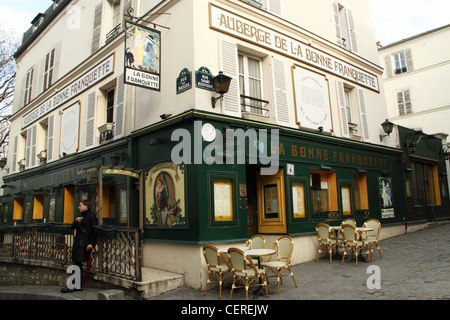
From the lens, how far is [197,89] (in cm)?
716

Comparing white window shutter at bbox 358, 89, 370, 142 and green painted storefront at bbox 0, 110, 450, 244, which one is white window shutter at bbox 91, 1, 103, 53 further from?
white window shutter at bbox 358, 89, 370, 142

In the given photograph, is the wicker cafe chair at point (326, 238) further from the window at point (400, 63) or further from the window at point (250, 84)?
the window at point (400, 63)

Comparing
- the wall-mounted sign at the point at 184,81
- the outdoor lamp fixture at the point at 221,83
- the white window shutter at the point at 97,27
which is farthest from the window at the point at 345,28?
the white window shutter at the point at 97,27

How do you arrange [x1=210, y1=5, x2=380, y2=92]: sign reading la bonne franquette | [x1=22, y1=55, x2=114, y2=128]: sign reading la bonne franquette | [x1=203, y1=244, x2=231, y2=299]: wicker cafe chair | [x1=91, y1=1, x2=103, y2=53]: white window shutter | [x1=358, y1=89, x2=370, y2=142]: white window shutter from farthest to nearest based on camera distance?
[x1=358, y1=89, x2=370, y2=142]: white window shutter → [x1=91, y1=1, x2=103, y2=53]: white window shutter → [x1=22, y1=55, x2=114, y2=128]: sign reading la bonne franquette → [x1=210, y1=5, x2=380, y2=92]: sign reading la bonne franquette → [x1=203, y1=244, x2=231, y2=299]: wicker cafe chair

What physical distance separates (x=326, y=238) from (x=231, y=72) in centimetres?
464

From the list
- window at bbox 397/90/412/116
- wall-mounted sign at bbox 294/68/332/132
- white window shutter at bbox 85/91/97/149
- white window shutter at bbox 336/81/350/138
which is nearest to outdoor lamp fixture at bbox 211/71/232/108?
wall-mounted sign at bbox 294/68/332/132

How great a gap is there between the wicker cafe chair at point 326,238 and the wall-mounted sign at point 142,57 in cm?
517

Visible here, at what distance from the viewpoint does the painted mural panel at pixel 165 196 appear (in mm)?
7172

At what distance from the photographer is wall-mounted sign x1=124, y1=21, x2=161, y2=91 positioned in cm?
712

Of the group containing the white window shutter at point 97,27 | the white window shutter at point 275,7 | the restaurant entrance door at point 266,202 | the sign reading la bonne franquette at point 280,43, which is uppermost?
the white window shutter at point 97,27

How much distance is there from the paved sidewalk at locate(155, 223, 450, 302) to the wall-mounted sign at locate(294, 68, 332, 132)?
12.3 ft

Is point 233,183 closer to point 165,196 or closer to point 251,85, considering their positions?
point 165,196
